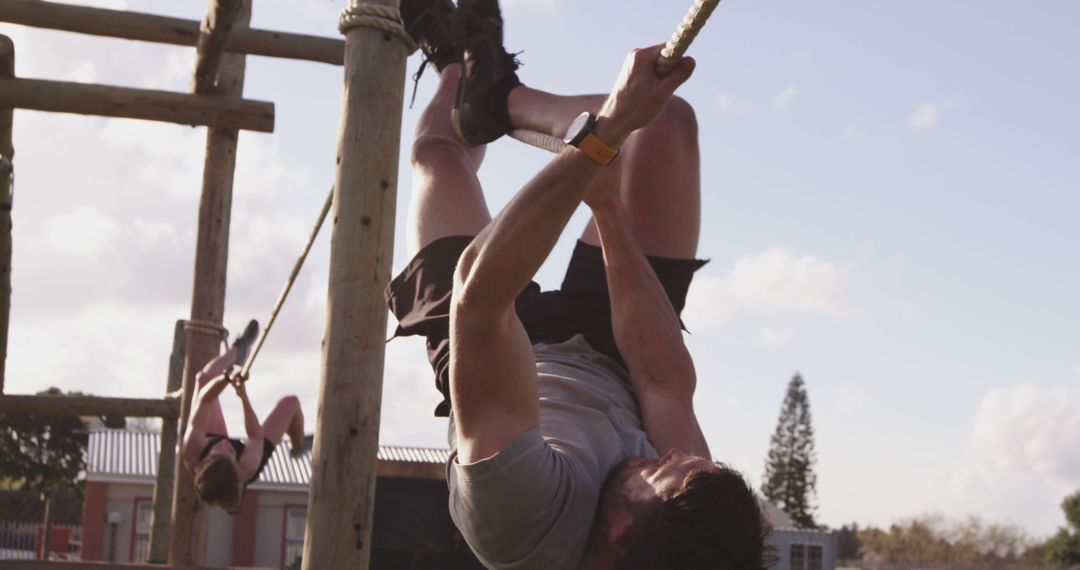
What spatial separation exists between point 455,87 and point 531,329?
0.72 m

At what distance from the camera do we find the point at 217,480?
6.11m

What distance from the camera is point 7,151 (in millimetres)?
6340

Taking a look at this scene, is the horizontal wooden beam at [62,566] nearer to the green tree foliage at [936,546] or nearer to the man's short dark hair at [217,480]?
the man's short dark hair at [217,480]

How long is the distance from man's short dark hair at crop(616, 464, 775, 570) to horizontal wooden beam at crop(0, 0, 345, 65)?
4331mm

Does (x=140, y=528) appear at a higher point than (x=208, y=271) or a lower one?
lower

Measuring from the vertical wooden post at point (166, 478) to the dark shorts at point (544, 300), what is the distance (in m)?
4.43

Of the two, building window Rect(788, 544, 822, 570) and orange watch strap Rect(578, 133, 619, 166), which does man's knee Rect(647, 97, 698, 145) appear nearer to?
orange watch strap Rect(578, 133, 619, 166)

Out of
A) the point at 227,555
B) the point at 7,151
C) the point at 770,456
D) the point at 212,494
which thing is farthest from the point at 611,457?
the point at 770,456

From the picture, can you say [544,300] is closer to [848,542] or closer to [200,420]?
[200,420]

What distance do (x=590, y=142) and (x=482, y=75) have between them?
109 cm

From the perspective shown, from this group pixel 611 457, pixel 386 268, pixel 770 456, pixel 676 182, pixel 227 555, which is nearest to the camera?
pixel 611 457

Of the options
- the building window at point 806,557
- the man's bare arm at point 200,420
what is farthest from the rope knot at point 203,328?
the building window at point 806,557

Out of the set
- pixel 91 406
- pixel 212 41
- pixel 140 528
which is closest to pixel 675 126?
pixel 212 41

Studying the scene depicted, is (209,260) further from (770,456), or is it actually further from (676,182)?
(770,456)
